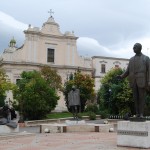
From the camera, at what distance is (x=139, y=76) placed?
37.4 feet

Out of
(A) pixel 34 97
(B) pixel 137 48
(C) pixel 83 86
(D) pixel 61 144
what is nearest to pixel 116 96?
(A) pixel 34 97

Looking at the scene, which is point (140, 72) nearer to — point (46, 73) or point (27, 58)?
point (46, 73)

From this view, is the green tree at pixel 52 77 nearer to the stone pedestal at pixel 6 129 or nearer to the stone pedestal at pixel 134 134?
the stone pedestal at pixel 6 129

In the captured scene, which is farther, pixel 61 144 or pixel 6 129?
pixel 6 129

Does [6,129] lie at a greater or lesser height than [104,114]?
lesser

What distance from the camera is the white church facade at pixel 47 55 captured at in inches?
1929

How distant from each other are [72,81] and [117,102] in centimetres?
1163

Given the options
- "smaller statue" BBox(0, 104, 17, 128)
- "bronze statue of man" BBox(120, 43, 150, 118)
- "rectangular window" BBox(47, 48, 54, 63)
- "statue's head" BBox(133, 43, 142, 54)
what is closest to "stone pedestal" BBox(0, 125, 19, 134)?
"smaller statue" BBox(0, 104, 17, 128)

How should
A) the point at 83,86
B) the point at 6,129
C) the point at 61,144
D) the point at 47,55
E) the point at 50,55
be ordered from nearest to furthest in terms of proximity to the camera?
1. the point at 61,144
2. the point at 6,129
3. the point at 83,86
4. the point at 47,55
5. the point at 50,55

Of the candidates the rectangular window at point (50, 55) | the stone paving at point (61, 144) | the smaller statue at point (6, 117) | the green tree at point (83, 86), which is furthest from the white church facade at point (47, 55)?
the stone paving at point (61, 144)

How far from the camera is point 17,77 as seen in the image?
49.1 m

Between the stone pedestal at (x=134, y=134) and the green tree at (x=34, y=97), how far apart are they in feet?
75.6

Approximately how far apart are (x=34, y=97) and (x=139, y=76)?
23.5 m

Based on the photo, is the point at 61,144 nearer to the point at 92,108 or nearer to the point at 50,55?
the point at 92,108
